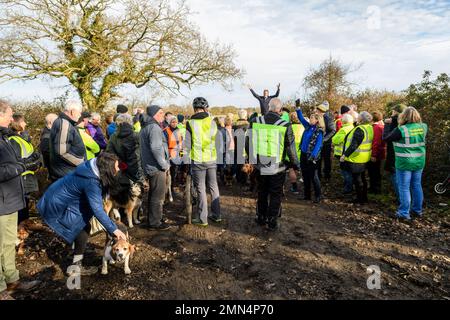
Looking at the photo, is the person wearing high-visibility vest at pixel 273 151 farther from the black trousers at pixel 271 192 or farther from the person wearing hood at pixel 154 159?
the person wearing hood at pixel 154 159

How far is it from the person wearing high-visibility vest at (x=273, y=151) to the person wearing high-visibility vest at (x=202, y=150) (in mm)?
850

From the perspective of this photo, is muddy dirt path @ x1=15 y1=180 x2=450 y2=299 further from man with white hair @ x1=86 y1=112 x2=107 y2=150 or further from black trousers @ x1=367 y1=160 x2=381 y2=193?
man with white hair @ x1=86 y1=112 x2=107 y2=150

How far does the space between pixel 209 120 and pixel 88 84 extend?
11833mm

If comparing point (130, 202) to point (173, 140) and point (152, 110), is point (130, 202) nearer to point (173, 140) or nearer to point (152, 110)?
point (152, 110)

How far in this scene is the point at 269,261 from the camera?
4.59 m

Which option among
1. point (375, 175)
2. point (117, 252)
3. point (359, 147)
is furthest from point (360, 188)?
point (117, 252)

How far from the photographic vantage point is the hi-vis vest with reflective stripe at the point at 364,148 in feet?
22.4

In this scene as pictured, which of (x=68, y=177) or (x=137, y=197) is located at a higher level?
(x=68, y=177)

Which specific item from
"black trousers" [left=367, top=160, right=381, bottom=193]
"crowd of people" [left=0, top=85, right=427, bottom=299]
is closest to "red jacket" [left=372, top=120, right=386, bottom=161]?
"crowd of people" [left=0, top=85, right=427, bottom=299]

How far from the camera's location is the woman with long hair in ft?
12.2

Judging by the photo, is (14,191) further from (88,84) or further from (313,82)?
(313,82)

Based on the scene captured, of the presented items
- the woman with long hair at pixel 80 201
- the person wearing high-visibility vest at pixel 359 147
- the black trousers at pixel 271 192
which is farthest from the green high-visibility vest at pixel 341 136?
the woman with long hair at pixel 80 201

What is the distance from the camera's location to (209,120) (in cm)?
568

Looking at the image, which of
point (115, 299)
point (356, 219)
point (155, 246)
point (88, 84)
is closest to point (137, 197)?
point (155, 246)
